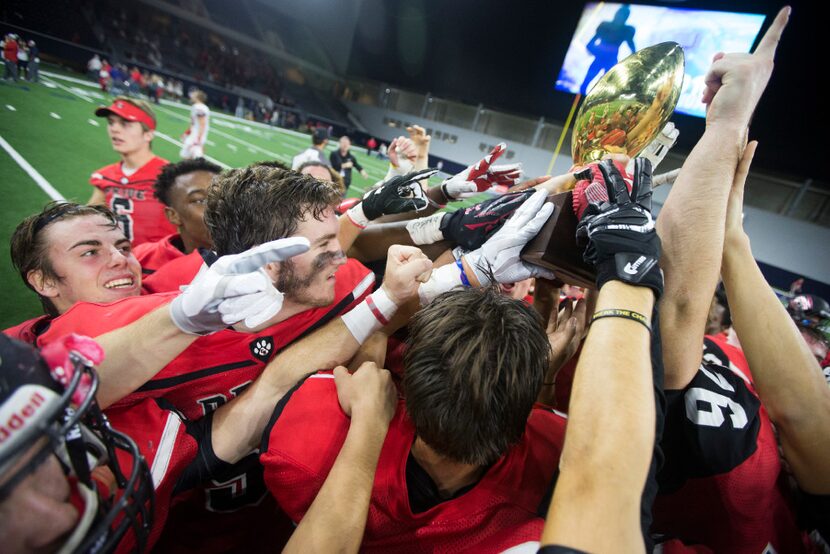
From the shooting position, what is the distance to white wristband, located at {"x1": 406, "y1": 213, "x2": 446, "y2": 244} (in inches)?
90.4

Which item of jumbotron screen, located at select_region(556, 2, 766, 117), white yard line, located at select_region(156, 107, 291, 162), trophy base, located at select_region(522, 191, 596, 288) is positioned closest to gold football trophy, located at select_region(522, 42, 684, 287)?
trophy base, located at select_region(522, 191, 596, 288)

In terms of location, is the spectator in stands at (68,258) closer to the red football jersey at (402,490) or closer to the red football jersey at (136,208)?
the red football jersey at (402,490)

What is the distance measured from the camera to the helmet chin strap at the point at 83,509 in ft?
2.53

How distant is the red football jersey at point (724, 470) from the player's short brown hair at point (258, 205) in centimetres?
166

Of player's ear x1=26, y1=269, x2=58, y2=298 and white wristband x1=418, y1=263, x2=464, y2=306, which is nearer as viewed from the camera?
white wristband x1=418, y1=263, x2=464, y2=306

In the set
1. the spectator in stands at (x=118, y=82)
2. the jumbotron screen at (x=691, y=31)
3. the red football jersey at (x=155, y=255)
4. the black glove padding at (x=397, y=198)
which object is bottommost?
the spectator in stands at (x=118, y=82)

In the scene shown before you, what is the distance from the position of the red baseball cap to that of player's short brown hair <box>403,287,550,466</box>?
16.1 feet

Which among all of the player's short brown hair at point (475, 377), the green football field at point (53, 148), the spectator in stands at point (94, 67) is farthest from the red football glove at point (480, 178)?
the spectator in stands at point (94, 67)

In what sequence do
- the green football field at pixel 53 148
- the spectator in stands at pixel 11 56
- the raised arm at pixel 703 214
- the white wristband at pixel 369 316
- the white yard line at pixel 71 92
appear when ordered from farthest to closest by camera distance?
the white yard line at pixel 71 92 → the spectator in stands at pixel 11 56 → the green football field at pixel 53 148 → the white wristband at pixel 369 316 → the raised arm at pixel 703 214

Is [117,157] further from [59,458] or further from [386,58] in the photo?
[386,58]

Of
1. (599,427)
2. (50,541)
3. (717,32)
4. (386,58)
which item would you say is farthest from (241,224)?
(386,58)

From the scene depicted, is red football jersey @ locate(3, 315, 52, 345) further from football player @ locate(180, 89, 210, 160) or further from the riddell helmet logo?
football player @ locate(180, 89, 210, 160)

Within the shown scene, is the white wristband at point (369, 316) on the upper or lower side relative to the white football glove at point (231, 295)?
lower

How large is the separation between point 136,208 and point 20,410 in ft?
13.0
